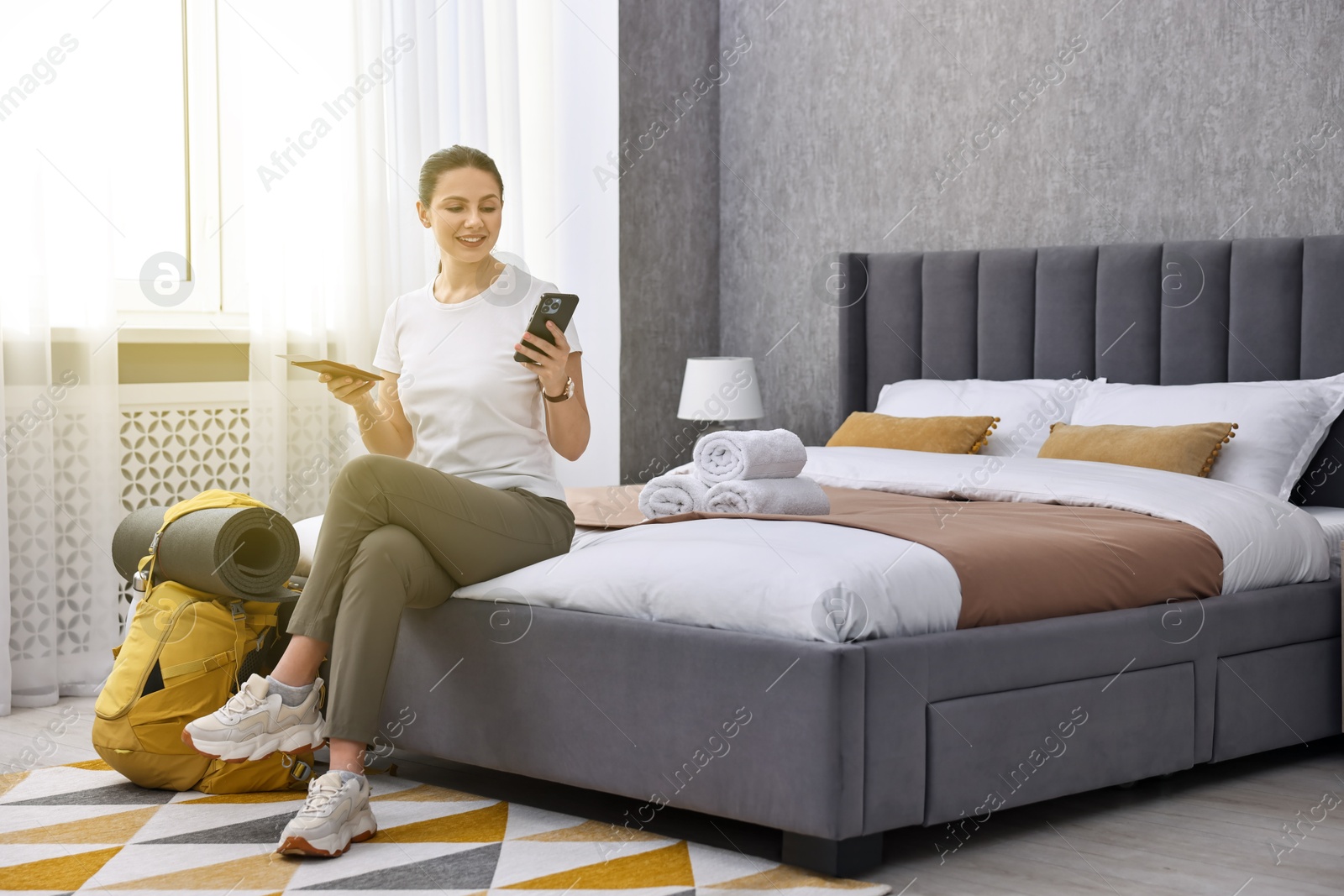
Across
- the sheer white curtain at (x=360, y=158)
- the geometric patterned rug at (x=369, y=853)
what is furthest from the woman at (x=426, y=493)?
the sheer white curtain at (x=360, y=158)

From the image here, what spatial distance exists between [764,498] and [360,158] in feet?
6.72

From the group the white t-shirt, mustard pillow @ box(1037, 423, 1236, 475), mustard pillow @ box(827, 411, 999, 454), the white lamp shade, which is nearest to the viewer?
the white t-shirt

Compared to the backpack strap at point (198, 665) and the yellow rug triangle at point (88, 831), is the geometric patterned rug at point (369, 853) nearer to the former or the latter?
the yellow rug triangle at point (88, 831)

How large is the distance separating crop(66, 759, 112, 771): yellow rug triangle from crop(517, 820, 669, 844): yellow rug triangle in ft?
3.40

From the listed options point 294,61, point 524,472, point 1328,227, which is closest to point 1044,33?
point 1328,227

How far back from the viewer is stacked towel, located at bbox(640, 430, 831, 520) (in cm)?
292

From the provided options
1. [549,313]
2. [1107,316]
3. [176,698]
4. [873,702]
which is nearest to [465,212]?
[549,313]

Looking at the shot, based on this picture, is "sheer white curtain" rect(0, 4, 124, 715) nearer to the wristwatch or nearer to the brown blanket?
the brown blanket

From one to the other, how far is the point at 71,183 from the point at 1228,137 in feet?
10.1

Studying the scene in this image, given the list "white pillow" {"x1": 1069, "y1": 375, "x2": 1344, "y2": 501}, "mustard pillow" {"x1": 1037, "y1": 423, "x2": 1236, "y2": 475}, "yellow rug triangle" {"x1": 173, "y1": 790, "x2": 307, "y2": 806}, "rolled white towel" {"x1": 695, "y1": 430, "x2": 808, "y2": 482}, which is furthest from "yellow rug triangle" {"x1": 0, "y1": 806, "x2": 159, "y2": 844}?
"white pillow" {"x1": 1069, "y1": 375, "x2": 1344, "y2": 501}

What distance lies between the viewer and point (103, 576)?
3781 millimetres

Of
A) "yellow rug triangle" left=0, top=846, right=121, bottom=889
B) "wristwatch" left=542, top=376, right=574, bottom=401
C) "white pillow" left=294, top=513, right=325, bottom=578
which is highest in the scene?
"wristwatch" left=542, top=376, right=574, bottom=401

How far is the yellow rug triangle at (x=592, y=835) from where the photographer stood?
2414 mm

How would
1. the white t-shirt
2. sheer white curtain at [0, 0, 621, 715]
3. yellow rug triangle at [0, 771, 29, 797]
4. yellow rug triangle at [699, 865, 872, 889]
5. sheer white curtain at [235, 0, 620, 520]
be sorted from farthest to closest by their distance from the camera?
sheer white curtain at [235, 0, 620, 520]
sheer white curtain at [0, 0, 621, 715]
yellow rug triangle at [0, 771, 29, 797]
the white t-shirt
yellow rug triangle at [699, 865, 872, 889]
